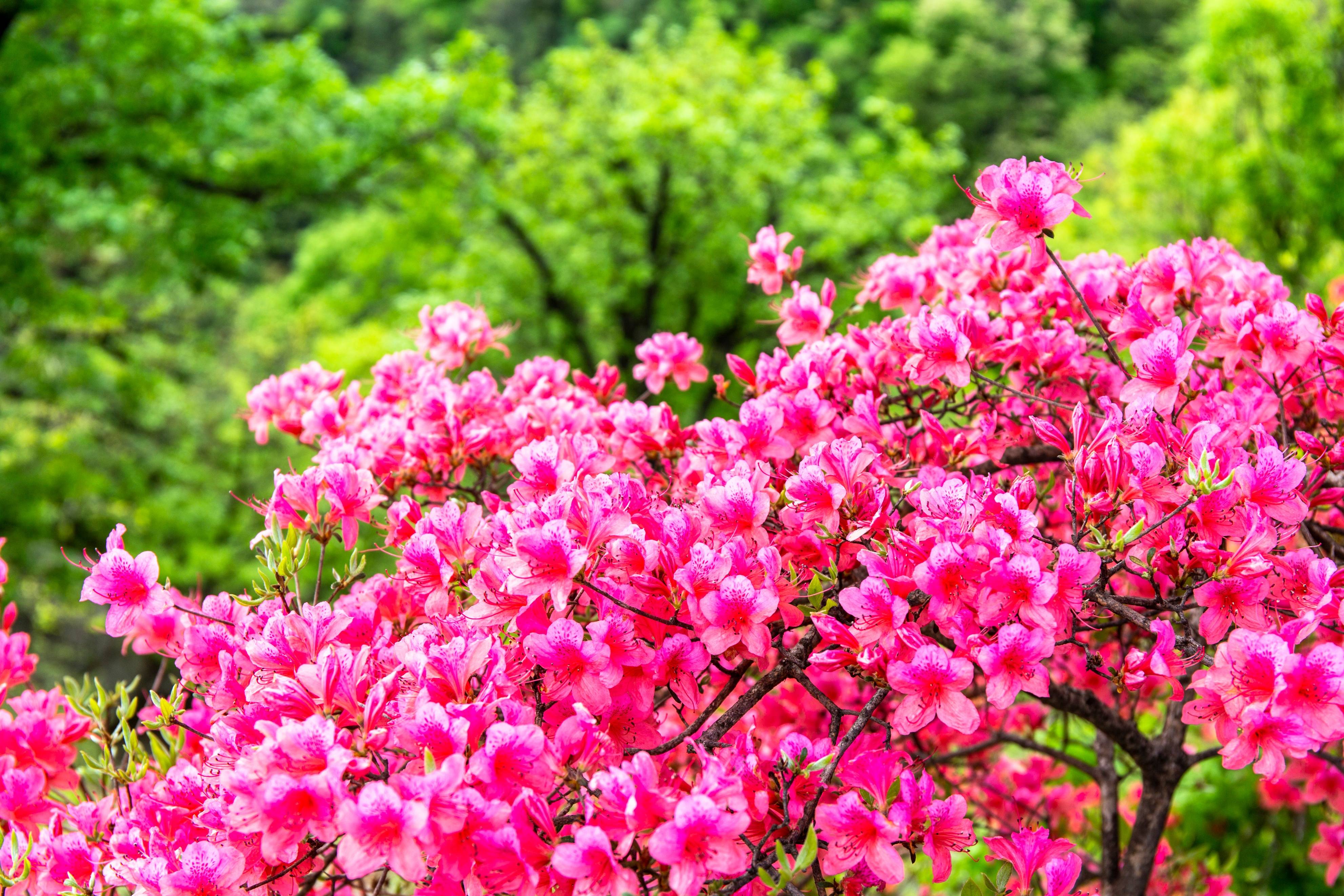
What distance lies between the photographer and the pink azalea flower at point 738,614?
124 cm

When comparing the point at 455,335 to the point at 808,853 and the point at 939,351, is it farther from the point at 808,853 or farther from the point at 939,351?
the point at 808,853

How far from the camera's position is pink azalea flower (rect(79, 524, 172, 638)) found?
1.49 meters

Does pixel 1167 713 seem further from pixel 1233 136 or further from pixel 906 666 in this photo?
pixel 1233 136

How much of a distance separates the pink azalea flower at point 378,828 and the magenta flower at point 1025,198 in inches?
44.2

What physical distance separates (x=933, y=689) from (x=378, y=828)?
2.29 feet

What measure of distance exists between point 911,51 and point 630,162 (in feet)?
67.7

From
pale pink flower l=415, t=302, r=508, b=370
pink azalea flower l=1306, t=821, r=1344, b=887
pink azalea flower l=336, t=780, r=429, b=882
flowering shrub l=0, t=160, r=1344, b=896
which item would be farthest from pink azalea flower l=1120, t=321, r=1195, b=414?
pink azalea flower l=1306, t=821, r=1344, b=887

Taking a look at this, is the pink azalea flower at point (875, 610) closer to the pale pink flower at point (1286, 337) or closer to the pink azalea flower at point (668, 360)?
the pale pink flower at point (1286, 337)

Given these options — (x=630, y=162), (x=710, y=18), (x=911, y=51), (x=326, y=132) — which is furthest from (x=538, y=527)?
(x=911, y=51)

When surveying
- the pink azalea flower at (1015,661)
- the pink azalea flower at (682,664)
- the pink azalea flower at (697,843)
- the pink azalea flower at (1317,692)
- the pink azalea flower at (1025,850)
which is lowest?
the pink azalea flower at (697,843)

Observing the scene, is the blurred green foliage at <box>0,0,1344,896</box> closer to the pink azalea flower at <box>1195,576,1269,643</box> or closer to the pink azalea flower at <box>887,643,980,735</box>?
the pink azalea flower at <box>1195,576,1269,643</box>

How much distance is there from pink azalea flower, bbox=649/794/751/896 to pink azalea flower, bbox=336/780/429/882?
0.26 meters

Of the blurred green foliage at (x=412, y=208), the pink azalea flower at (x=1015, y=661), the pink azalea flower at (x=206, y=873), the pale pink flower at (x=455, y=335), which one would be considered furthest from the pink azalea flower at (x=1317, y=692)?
the blurred green foliage at (x=412, y=208)

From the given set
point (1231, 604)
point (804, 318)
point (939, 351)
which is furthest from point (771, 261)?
point (1231, 604)
